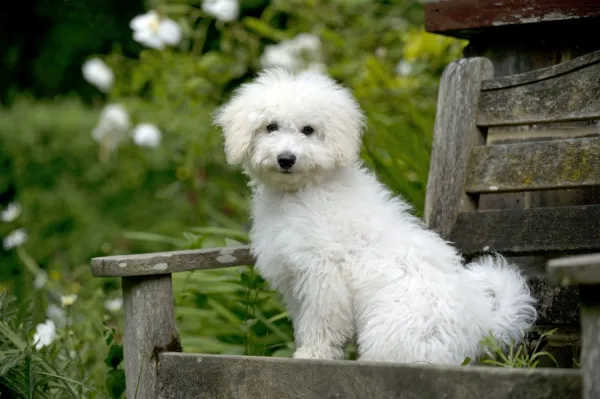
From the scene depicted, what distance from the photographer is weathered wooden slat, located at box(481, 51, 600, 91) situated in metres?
2.69

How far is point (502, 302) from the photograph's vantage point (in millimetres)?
2451

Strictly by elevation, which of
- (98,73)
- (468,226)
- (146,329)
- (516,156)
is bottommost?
(146,329)

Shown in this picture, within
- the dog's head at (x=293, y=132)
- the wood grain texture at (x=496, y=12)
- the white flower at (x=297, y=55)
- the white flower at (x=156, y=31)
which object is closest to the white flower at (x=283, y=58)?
the white flower at (x=297, y=55)

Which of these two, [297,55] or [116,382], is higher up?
[297,55]

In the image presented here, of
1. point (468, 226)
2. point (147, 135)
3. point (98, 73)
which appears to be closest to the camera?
point (468, 226)

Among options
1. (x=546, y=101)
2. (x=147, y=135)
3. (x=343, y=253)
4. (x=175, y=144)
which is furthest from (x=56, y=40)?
(x=343, y=253)

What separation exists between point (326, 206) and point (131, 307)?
2.04 feet

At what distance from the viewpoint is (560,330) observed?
107 inches

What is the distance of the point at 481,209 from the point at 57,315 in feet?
7.08

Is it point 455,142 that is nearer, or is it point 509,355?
point 509,355

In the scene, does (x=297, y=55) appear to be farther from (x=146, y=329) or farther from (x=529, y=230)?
(x=146, y=329)

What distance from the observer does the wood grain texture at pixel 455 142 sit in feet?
9.48

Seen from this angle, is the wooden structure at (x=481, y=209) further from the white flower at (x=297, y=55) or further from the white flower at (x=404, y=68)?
the white flower at (x=297, y=55)

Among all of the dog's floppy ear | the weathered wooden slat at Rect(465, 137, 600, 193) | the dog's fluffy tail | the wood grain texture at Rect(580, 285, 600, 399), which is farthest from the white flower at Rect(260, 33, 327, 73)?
the wood grain texture at Rect(580, 285, 600, 399)
